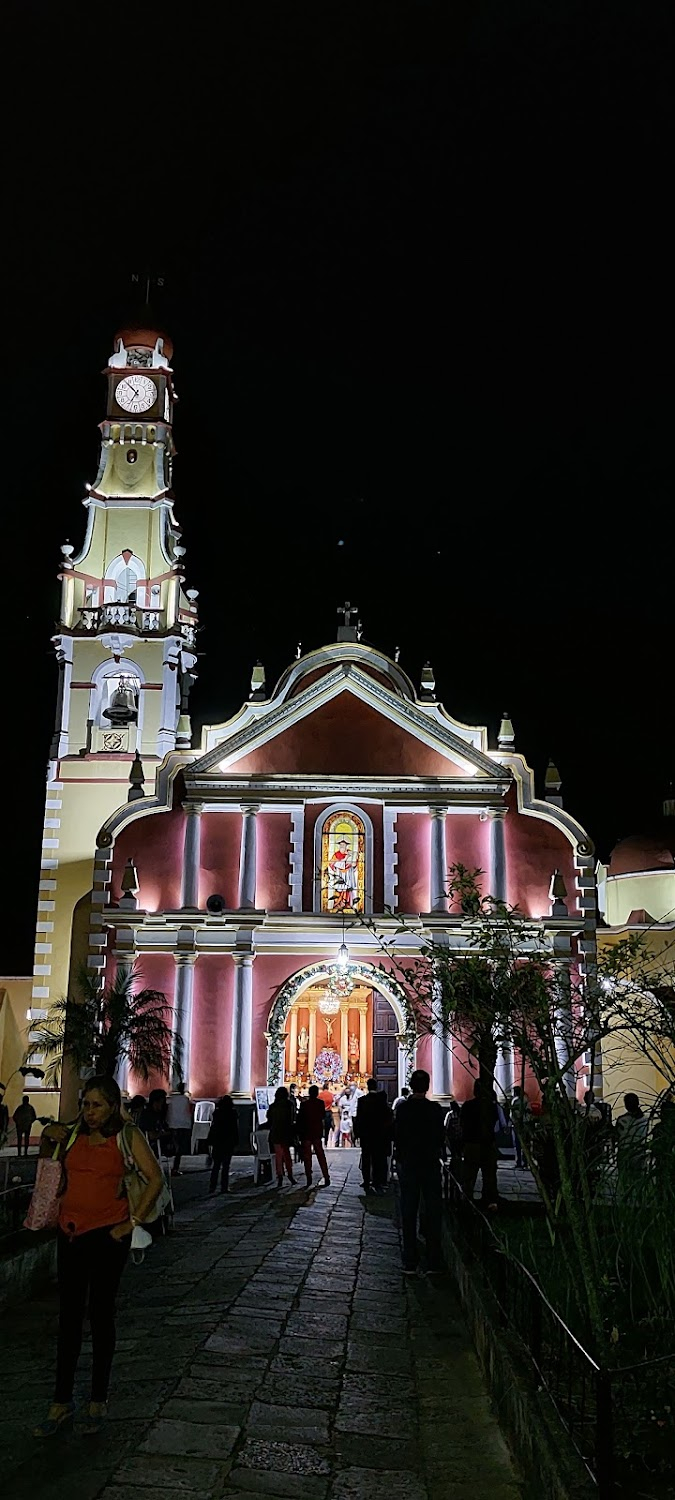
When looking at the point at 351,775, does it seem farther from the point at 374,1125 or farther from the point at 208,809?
the point at 374,1125

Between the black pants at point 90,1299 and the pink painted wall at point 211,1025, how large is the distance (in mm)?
20760

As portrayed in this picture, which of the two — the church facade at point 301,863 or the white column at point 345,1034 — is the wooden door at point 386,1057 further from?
the white column at point 345,1034

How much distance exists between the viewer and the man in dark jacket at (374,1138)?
18.1 metres

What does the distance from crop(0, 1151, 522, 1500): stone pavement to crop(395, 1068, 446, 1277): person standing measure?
375 millimetres

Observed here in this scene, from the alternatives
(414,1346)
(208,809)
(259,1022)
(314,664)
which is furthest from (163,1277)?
(314,664)

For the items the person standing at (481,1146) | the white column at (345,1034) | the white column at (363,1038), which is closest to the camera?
the person standing at (481,1146)

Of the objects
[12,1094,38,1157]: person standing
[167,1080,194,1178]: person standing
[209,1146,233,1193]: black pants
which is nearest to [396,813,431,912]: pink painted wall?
[167,1080,194,1178]: person standing

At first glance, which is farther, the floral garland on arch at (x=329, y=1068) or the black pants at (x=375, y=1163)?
the floral garland on arch at (x=329, y=1068)

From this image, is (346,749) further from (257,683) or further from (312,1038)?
(312,1038)

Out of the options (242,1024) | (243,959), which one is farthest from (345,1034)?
(243,959)

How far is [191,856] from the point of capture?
28719 millimetres

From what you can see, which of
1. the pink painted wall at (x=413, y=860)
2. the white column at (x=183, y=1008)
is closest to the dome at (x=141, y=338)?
the pink painted wall at (x=413, y=860)

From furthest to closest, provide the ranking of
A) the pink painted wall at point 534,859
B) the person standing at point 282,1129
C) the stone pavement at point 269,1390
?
the pink painted wall at point 534,859, the person standing at point 282,1129, the stone pavement at point 269,1390

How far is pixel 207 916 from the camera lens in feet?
91.5
